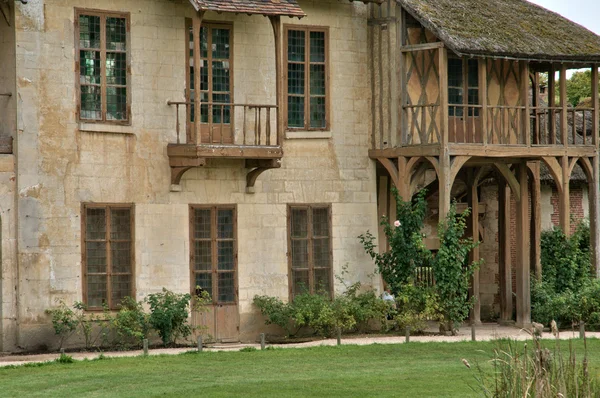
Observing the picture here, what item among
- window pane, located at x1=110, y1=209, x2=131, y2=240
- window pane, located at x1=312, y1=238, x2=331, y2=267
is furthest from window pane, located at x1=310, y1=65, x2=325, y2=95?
window pane, located at x1=110, y1=209, x2=131, y2=240

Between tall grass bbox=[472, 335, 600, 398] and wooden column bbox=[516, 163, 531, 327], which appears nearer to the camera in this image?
tall grass bbox=[472, 335, 600, 398]

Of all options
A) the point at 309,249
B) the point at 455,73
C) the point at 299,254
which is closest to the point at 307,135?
the point at 309,249

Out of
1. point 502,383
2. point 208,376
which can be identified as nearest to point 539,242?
point 208,376

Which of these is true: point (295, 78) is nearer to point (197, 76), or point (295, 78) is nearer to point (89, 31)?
point (197, 76)

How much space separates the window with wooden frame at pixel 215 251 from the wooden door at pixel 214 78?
1.50 metres

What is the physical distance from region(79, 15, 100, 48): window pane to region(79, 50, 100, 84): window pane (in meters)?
0.15

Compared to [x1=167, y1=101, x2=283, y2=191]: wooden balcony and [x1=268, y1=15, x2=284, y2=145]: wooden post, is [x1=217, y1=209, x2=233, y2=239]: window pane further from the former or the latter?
[x1=268, y1=15, x2=284, y2=145]: wooden post

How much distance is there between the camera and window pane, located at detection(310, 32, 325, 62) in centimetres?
2817

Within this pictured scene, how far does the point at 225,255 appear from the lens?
27.0 meters

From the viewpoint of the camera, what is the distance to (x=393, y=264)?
2773cm

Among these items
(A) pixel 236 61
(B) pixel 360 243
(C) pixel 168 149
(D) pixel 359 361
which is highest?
(A) pixel 236 61

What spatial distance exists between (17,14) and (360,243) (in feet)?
28.5

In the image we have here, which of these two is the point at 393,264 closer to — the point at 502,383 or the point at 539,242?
the point at 539,242

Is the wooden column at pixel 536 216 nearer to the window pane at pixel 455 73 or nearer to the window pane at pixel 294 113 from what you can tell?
the window pane at pixel 455 73
